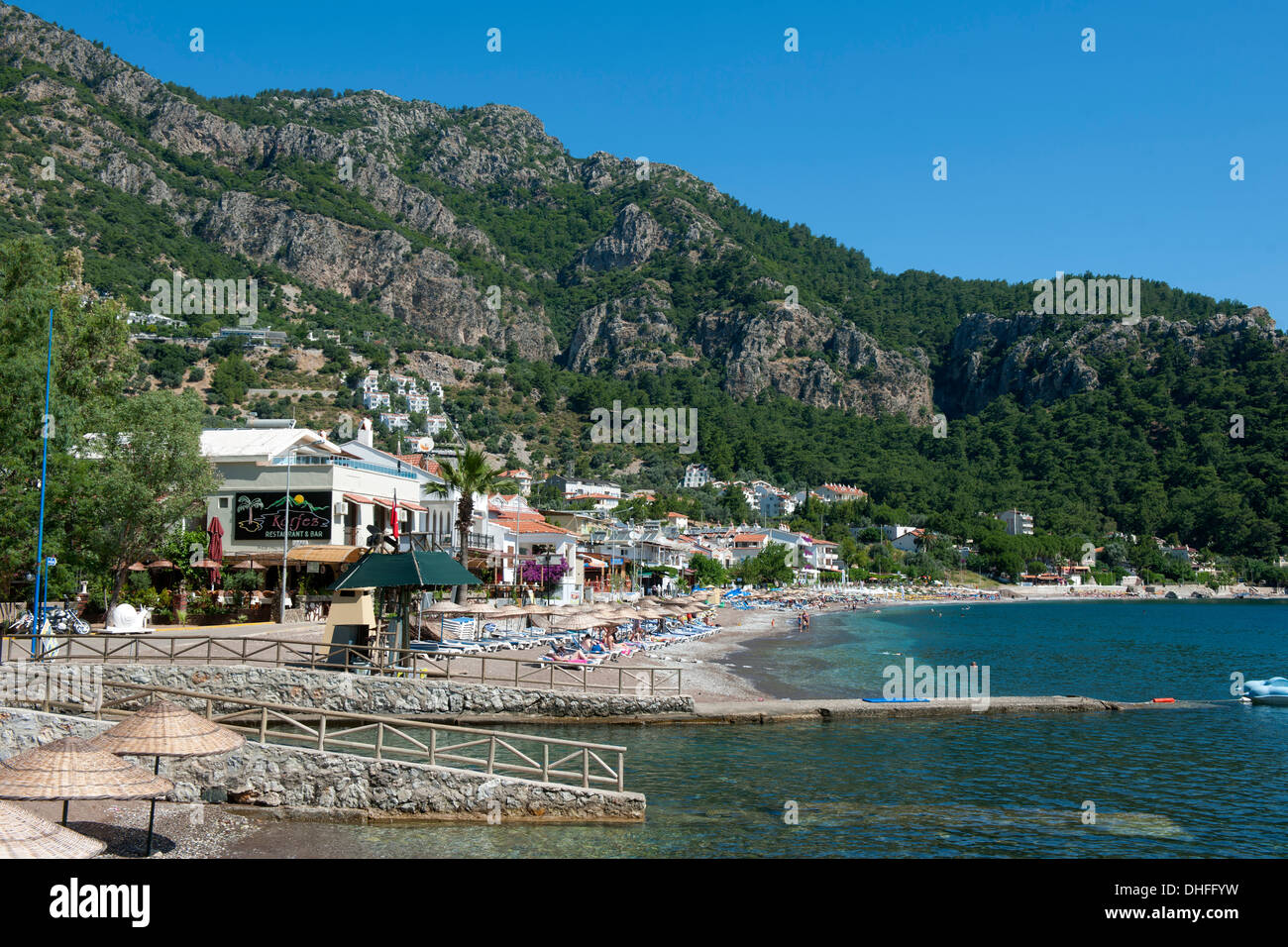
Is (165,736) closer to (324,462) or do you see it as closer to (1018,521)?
(324,462)

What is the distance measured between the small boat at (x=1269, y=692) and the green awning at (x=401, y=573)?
30.1 metres

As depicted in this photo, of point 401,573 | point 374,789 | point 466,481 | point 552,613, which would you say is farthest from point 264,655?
point 552,613

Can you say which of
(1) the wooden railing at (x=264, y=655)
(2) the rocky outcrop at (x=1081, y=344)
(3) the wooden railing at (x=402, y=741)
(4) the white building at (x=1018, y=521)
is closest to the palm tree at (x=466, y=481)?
(1) the wooden railing at (x=264, y=655)

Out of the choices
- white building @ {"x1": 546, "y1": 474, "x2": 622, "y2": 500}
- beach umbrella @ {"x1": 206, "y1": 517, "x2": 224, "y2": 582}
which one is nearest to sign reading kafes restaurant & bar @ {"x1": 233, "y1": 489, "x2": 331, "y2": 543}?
beach umbrella @ {"x1": 206, "y1": 517, "x2": 224, "y2": 582}

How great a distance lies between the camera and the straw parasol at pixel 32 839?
7508mm

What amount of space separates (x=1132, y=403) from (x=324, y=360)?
151176 millimetres

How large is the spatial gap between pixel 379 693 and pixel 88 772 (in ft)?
45.2

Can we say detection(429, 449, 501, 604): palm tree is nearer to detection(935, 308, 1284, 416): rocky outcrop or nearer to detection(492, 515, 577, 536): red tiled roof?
detection(492, 515, 577, 536): red tiled roof

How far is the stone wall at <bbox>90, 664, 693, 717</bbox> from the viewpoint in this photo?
21.6 metres

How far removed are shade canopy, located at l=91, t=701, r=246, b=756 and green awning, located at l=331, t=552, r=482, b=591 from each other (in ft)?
31.8

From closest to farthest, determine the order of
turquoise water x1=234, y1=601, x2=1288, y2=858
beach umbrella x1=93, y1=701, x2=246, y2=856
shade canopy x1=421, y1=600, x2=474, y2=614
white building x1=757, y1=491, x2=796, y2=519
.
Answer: beach umbrella x1=93, y1=701, x2=246, y2=856
turquoise water x1=234, y1=601, x2=1288, y2=858
shade canopy x1=421, y1=600, x2=474, y2=614
white building x1=757, y1=491, x2=796, y2=519

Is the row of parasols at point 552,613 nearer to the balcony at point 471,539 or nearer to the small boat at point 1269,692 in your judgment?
the balcony at point 471,539

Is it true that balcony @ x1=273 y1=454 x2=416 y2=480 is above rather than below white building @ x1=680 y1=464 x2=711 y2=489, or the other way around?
below
